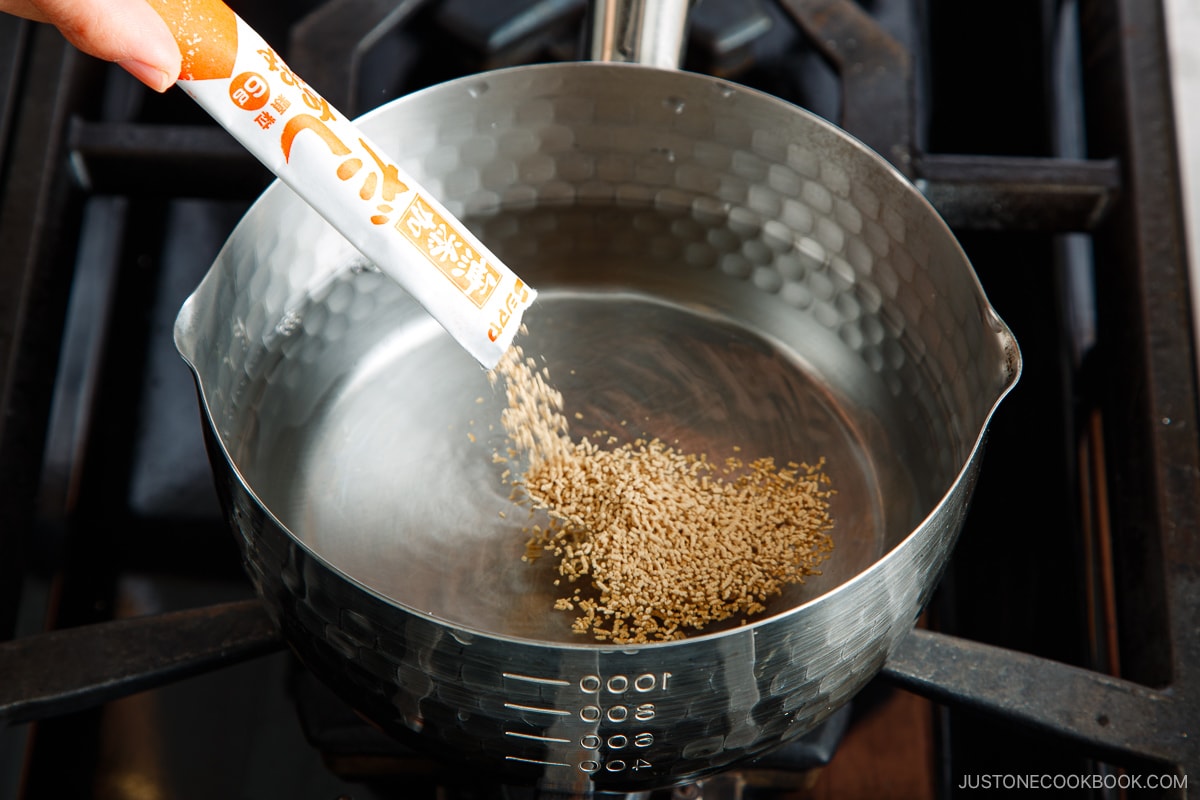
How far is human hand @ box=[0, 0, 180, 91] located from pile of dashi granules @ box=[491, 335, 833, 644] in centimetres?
29

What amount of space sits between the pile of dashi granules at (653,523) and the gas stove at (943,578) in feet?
0.31

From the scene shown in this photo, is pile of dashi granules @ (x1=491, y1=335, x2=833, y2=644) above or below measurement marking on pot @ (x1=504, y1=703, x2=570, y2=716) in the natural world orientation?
above

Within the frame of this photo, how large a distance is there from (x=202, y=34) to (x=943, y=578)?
0.54 meters

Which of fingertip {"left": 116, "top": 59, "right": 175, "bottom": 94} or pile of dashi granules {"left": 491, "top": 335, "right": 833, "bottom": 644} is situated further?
pile of dashi granules {"left": 491, "top": 335, "right": 833, "bottom": 644}

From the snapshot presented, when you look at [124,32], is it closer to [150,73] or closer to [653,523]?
[150,73]

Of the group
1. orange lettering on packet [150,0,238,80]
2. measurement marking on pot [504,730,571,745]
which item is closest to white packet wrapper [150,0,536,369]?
orange lettering on packet [150,0,238,80]

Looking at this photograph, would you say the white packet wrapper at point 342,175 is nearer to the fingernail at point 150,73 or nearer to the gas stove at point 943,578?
the fingernail at point 150,73

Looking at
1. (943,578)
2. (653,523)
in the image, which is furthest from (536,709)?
(943,578)

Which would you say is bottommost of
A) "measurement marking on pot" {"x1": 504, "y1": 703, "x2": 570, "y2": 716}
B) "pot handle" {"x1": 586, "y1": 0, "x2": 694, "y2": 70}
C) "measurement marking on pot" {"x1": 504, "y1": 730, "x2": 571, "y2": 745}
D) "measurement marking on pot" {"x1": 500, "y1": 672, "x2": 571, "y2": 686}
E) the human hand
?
"measurement marking on pot" {"x1": 504, "y1": 730, "x2": 571, "y2": 745}

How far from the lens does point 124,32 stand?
1.50 ft

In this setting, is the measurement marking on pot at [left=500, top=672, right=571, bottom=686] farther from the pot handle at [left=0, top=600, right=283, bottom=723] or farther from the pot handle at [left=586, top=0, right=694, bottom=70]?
the pot handle at [left=586, top=0, right=694, bottom=70]

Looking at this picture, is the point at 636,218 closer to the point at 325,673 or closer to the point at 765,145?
the point at 765,145

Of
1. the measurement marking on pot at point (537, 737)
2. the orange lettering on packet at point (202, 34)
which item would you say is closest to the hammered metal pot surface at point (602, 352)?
the measurement marking on pot at point (537, 737)

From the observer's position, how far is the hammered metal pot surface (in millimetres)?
489
